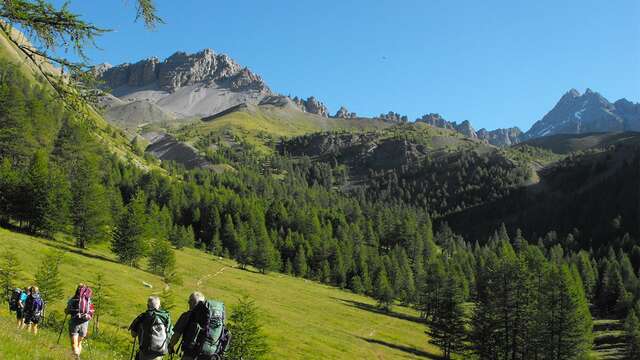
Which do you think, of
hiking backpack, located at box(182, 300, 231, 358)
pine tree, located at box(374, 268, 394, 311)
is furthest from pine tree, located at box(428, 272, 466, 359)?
hiking backpack, located at box(182, 300, 231, 358)

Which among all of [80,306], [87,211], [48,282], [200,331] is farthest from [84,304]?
[87,211]

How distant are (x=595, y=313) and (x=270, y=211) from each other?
11696 centimetres

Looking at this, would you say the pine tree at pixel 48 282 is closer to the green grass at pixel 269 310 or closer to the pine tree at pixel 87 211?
the green grass at pixel 269 310

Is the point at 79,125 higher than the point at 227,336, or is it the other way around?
the point at 79,125

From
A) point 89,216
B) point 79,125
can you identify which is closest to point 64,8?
point 79,125

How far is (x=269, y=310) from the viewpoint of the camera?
243ft

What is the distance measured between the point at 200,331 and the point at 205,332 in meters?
0.13

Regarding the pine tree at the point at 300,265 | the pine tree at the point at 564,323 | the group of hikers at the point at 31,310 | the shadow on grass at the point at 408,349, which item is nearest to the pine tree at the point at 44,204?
the shadow on grass at the point at 408,349

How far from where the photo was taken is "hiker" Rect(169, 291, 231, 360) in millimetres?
12148

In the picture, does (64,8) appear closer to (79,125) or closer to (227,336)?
(79,125)

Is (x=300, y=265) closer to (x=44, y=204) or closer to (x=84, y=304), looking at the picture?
(x=44, y=204)

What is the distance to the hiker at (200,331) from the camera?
12148mm

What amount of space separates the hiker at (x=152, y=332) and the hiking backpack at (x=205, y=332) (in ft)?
3.63

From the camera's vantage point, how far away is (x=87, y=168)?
3499 inches
